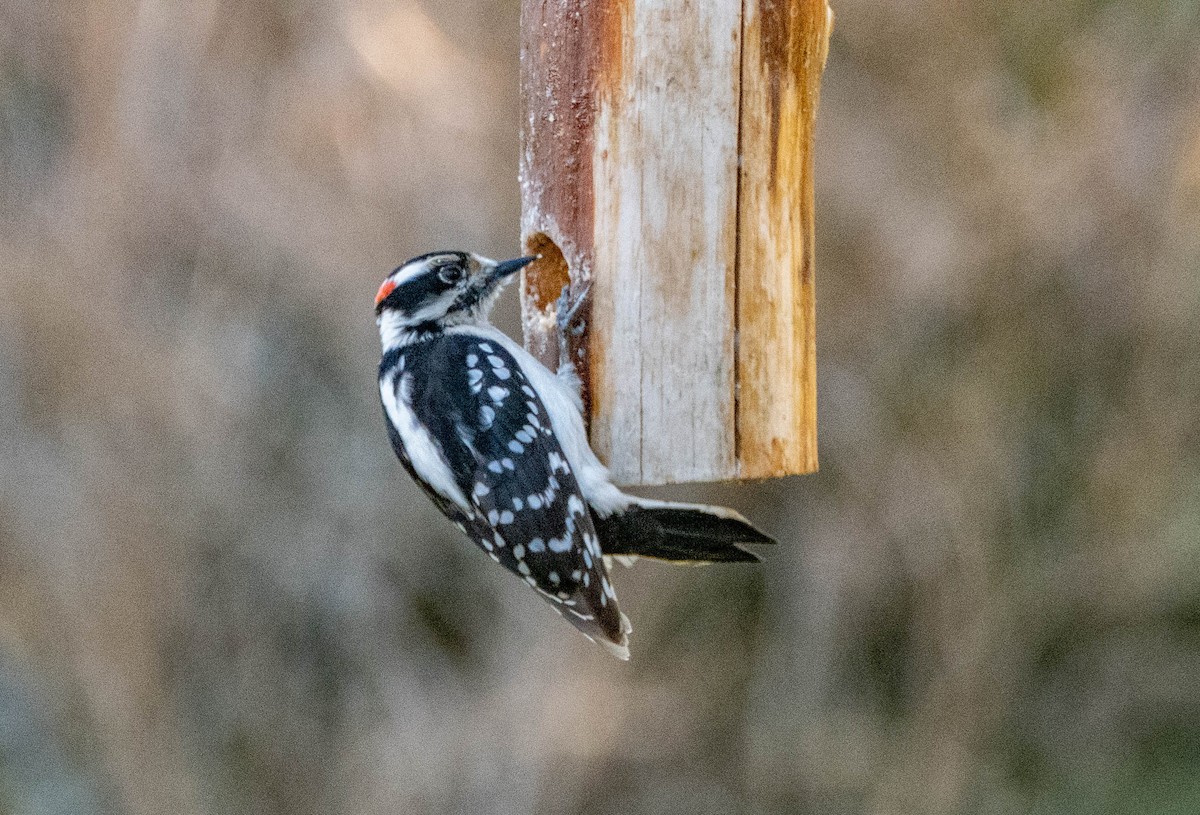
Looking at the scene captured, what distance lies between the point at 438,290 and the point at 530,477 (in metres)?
0.61

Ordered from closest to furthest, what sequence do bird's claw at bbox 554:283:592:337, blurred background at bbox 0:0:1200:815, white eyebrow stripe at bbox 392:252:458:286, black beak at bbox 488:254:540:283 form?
bird's claw at bbox 554:283:592:337, black beak at bbox 488:254:540:283, white eyebrow stripe at bbox 392:252:458:286, blurred background at bbox 0:0:1200:815

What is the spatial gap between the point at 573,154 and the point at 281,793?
392 centimetres

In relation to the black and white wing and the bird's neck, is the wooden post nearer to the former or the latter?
the black and white wing

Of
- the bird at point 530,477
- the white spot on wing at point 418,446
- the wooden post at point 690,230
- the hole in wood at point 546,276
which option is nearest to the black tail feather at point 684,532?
the bird at point 530,477

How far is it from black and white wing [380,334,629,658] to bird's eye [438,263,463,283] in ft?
0.63

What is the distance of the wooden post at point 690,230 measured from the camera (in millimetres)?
2760

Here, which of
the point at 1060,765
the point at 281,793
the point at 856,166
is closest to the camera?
the point at 856,166

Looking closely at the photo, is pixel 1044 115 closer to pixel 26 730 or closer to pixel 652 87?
pixel 652 87

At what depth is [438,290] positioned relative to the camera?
10.2 ft

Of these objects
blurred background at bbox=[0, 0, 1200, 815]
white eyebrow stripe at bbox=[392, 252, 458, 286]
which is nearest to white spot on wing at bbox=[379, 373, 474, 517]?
white eyebrow stripe at bbox=[392, 252, 458, 286]

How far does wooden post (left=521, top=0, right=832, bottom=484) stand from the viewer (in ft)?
9.05

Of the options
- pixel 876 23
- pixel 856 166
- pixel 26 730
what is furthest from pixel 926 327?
pixel 26 730

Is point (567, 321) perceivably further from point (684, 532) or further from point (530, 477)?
point (684, 532)

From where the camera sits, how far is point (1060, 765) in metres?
7.11
